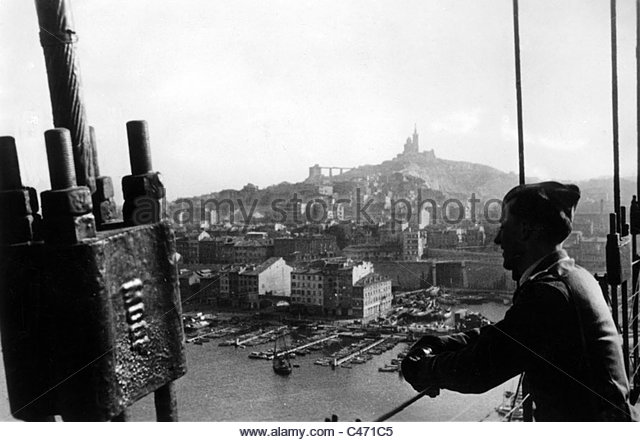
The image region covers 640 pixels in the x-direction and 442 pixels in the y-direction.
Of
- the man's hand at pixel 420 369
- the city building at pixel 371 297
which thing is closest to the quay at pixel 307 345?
the city building at pixel 371 297

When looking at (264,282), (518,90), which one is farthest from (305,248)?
(518,90)

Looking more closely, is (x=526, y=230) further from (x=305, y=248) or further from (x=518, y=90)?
(x=305, y=248)

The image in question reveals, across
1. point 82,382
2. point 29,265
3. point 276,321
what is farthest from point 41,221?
point 276,321

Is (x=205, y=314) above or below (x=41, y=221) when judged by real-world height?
below

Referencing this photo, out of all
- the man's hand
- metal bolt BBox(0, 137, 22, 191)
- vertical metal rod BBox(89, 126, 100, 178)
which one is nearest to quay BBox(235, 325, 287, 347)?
the man's hand

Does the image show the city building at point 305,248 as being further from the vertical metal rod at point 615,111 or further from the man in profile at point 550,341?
the man in profile at point 550,341

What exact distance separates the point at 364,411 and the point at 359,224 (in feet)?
12.0

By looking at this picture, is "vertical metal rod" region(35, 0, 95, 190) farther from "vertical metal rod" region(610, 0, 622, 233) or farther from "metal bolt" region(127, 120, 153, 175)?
"vertical metal rod" region(610, 0, 622, 233)

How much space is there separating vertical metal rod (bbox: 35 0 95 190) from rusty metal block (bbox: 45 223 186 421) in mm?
166

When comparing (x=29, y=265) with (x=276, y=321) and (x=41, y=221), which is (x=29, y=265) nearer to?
(x=41, y=221)

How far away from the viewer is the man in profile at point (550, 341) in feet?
3.10

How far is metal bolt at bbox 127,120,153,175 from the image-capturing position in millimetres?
895
